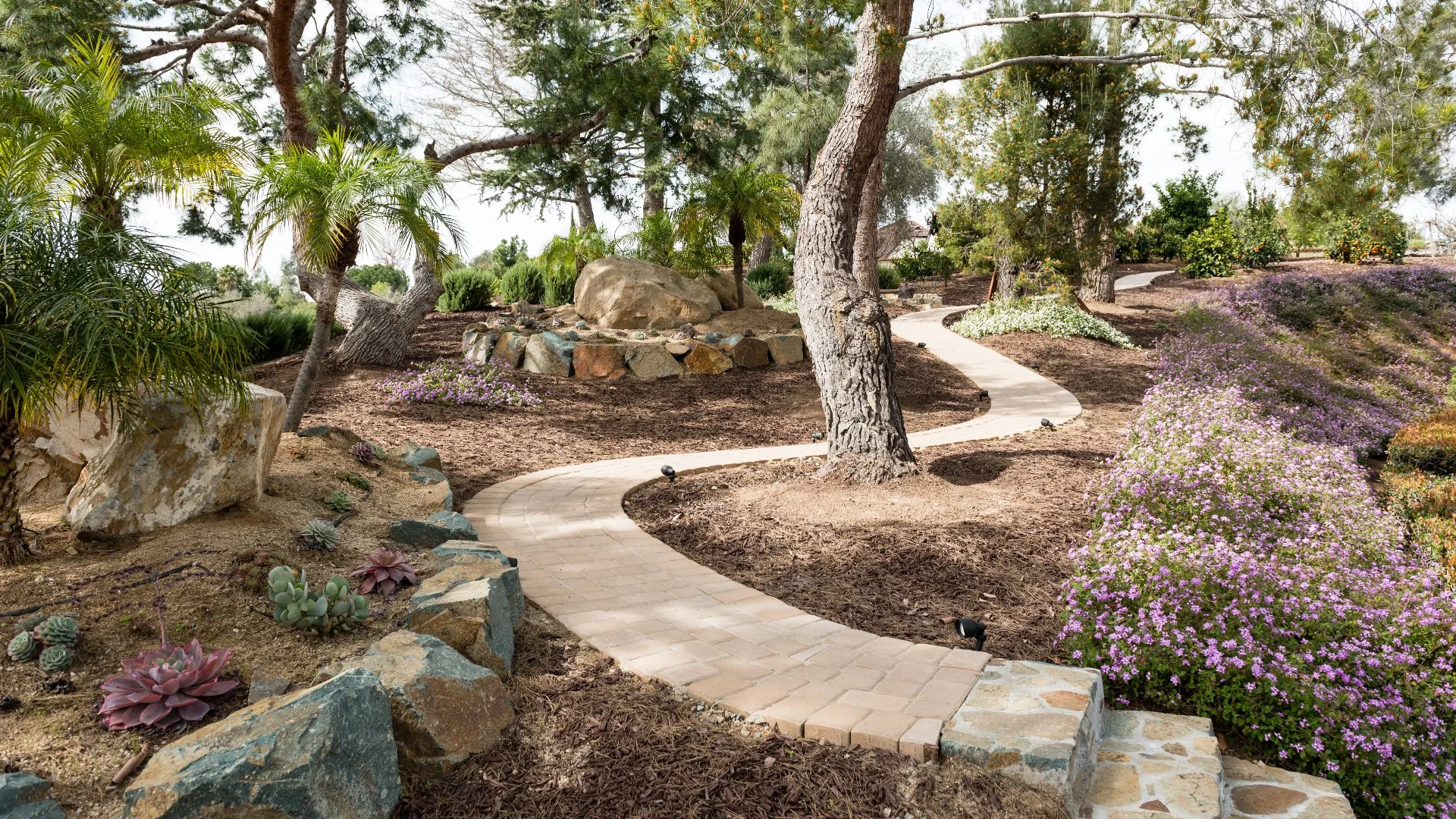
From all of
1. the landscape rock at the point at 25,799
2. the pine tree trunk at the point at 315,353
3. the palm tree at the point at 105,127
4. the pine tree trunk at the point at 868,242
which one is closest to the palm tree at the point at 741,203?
the pine tree trunk at the point at 868,242

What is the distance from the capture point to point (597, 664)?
10.2 ft

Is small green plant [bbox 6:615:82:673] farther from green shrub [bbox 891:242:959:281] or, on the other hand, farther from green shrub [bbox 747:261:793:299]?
green shrub [bbox 891:242:959:281]

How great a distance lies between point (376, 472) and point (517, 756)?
3344mm

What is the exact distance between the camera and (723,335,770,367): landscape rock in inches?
420

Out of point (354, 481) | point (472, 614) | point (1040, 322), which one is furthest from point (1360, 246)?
point (472, 614)

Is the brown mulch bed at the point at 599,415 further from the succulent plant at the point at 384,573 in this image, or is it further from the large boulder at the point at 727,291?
the succulent plant at the point at 384,573

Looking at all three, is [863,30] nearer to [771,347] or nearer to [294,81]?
[771,347]

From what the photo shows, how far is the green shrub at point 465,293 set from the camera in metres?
15.2

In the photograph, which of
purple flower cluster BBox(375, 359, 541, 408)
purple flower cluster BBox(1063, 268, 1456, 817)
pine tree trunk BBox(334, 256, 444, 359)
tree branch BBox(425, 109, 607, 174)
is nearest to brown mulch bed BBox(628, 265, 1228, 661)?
purple flower cluster BBox(1063, 268, 1456, 817)

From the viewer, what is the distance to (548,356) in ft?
33.1

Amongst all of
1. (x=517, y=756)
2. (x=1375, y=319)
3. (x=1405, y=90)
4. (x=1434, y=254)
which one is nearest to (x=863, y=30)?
(x=1405, y=90)

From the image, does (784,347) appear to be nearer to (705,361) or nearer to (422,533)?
(705,361)

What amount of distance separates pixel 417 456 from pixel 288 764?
4.30 m

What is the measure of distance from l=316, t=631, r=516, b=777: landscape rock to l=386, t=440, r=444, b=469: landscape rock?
339 cm
